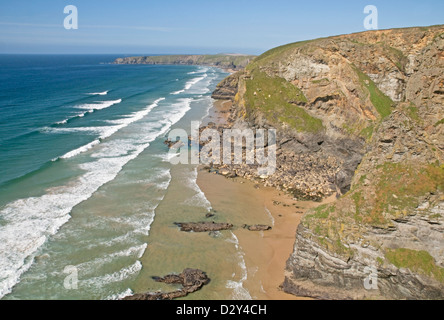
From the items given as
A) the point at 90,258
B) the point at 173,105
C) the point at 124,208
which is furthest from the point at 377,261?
the point at 173,105

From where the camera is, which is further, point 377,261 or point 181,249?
point 181,249

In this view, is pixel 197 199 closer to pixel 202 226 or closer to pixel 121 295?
pixel 202 226

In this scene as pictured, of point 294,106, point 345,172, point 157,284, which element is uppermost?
point 294,106

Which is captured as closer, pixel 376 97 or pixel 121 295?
pixel 121 295

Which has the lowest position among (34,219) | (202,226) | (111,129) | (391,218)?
(202,226)

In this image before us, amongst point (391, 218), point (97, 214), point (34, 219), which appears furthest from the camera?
point (97, 214)

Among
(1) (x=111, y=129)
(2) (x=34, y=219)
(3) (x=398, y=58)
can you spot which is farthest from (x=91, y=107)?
(3) (x=398, y=58)

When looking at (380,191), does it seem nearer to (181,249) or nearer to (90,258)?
(181,249)

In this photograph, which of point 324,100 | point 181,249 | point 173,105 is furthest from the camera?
point 173,105
